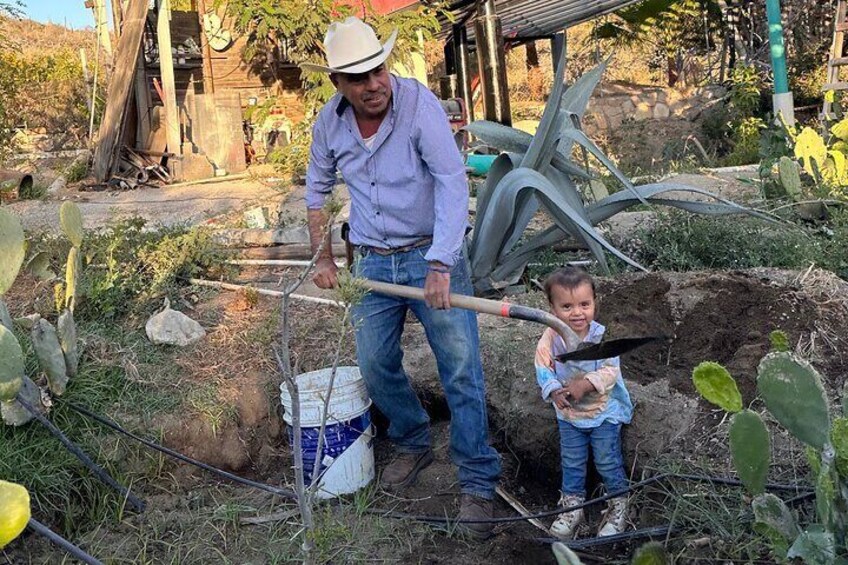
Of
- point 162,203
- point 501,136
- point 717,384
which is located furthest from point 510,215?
point 162,203

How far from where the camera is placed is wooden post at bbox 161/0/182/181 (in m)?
12.0

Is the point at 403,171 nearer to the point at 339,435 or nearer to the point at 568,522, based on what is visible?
the point at 339,435

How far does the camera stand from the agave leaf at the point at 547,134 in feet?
14.5

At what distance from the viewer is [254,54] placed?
1308cm

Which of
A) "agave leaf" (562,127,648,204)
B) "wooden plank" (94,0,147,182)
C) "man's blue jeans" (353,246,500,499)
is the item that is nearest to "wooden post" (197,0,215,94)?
"wooden plank" (94,0,147,182)

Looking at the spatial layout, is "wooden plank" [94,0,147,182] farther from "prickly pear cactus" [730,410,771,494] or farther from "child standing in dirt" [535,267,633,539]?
"prickly pear cactus" [730,410,771,494]

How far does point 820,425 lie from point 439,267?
1.42m

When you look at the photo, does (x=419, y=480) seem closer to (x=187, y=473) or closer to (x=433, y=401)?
(x=433, y=401)

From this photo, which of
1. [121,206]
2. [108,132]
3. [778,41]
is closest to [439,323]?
[121,206]

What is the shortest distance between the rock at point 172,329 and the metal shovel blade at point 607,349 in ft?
7.53

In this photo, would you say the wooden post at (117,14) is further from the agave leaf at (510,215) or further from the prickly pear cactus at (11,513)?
the prickly pear cactus at (11,513)

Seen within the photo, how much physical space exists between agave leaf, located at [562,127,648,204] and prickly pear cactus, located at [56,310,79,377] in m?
2.64

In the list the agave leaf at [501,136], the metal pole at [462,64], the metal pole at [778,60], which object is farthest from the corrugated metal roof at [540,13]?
the agave leaf at [501,136]

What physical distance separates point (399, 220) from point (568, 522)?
1345 mm
